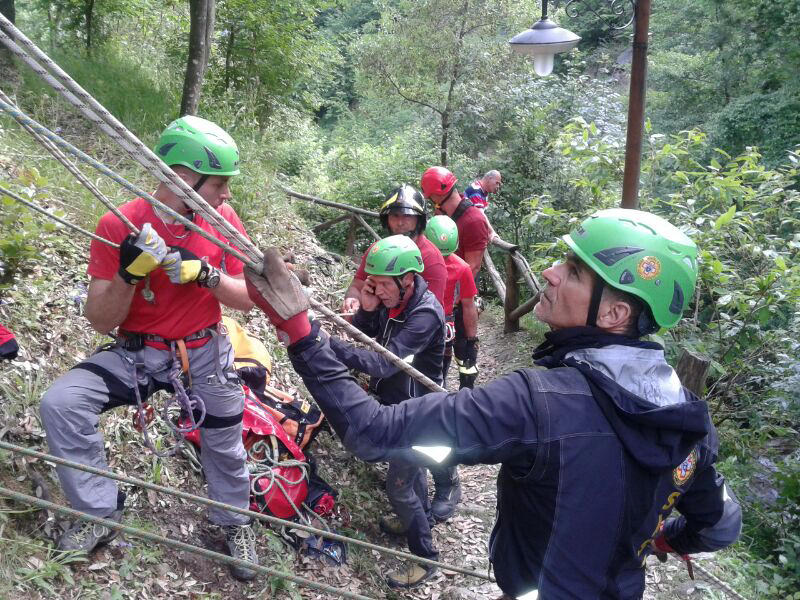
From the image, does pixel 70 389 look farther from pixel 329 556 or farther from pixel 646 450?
pixel 646 450

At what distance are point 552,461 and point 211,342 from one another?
203 cm

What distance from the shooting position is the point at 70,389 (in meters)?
2.79

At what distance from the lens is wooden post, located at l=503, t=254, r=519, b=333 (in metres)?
8.85

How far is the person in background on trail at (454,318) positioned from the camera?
194 inches

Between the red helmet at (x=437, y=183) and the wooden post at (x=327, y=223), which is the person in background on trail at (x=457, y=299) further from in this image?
the wooden post at (x=327, y=223)

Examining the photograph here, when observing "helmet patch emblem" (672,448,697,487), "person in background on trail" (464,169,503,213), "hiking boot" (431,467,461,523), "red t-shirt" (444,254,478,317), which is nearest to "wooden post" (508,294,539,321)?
"person in background on trail" (464,169,503,213)

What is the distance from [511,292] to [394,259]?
5.09m

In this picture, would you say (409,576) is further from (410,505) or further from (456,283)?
(456,283)

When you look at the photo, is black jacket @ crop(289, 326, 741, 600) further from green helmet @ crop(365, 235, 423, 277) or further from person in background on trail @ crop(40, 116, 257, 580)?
green helmet @ crop(365, 235, 423, 277)

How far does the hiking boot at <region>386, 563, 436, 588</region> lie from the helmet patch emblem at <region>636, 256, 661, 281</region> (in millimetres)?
2956

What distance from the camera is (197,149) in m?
2.92

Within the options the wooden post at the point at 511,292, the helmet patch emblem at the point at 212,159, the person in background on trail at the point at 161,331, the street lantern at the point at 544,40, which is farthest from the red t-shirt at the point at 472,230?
the helmet patch emblem at the point at 212,159

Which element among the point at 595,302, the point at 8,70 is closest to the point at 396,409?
the point at 595,302

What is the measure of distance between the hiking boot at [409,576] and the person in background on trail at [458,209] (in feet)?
10.3
